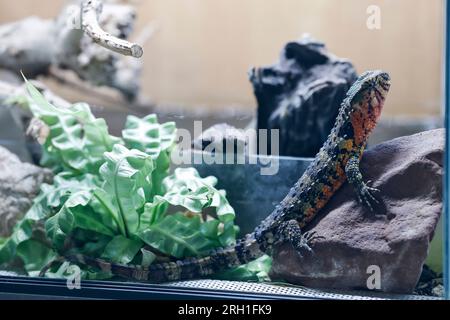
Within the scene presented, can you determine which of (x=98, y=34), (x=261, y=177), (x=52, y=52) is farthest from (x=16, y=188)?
(x=52, y=52)

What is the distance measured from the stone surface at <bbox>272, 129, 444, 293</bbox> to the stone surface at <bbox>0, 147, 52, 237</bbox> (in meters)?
1.12

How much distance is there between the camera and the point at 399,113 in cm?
254

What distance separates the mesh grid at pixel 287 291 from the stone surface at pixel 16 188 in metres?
0.84

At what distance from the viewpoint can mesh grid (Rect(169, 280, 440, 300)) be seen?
1723 millimetres

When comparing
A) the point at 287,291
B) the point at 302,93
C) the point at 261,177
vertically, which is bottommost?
the point at 287,291

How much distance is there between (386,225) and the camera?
1751mm

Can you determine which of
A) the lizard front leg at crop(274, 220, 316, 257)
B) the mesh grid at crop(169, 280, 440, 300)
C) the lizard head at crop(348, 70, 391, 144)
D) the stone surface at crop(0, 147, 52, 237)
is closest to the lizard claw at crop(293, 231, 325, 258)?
the lizard front leg at crop(274, 220, 316, 257)

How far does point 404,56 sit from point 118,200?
1.78 meters

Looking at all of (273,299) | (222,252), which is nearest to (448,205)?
(273,299)

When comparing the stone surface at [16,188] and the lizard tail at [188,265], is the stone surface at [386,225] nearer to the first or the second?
the lizard tail at [188,265]

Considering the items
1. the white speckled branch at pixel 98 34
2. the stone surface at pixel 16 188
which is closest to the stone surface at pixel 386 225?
the white speckled branch at pixel 98 34

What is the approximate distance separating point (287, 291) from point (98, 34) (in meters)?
0.99

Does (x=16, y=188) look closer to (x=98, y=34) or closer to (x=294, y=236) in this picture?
(x=98, y=34)

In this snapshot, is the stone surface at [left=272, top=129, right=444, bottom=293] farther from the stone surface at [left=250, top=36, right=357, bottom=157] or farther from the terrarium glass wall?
the stone surface at [left=250, top=36, right=357, bottom=157]
